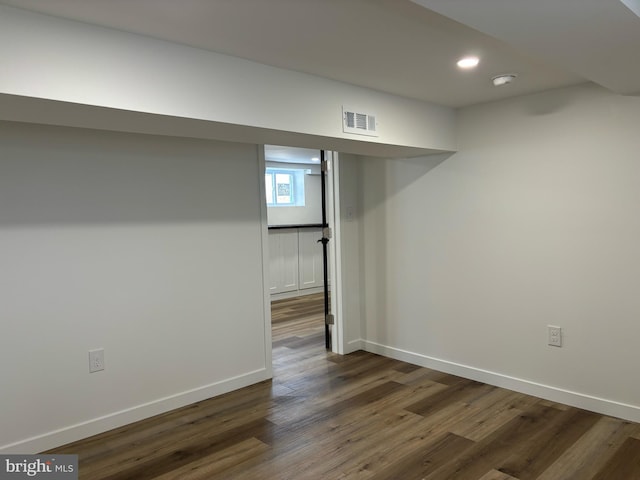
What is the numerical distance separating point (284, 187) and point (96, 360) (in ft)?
17.0

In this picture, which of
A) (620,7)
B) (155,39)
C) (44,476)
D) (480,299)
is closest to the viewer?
(620,7)

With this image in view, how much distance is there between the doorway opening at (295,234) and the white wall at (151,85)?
317 cm

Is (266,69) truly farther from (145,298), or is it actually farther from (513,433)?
(513,433)

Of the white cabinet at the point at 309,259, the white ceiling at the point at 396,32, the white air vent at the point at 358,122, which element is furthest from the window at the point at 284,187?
the white ceiling at the point at 396,32

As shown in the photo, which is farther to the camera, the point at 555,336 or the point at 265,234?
the point at 265,234

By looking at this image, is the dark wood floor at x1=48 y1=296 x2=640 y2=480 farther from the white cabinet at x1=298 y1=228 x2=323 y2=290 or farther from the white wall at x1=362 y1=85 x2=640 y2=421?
the white cabinet at x1=298 y1=228 x2=323 y2=290

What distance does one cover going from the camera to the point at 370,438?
2.69 meters

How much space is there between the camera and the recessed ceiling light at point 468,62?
234 centimetres

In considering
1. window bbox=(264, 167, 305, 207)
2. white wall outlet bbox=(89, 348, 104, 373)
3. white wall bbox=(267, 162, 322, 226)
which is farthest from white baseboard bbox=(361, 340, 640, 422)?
window bbox=(264, 167, 305, 207)

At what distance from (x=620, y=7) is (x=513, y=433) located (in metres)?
2.29

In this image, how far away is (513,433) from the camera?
8.88 ft

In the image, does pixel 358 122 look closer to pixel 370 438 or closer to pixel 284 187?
pixel 370 438

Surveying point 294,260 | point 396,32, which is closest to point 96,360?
point 396,32

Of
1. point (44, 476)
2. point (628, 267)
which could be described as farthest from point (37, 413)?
point (628, 267)
